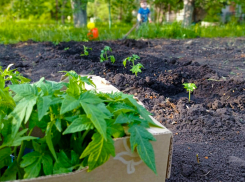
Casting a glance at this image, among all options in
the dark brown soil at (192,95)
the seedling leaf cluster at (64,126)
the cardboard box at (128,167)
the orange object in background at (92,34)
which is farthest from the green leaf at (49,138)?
the orange object in background at (92,34)

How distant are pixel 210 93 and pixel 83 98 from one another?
2544 millimetres

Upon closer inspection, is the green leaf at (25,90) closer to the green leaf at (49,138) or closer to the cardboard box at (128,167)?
the green leaf at (49,138)

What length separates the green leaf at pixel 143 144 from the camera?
97 centimetres

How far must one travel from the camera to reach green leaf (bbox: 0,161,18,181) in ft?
3.30

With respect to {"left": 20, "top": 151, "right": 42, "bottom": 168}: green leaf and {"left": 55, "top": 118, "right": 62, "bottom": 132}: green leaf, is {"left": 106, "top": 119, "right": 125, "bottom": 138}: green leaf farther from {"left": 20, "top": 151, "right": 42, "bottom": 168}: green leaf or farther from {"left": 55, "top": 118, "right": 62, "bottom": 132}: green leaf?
{"left": 20, "top": 151, "right": 42, "bottom": 168}: green leaf

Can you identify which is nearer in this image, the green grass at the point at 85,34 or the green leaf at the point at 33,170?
the green leaf at the point at 33,170

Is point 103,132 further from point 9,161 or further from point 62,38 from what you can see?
point 62,38

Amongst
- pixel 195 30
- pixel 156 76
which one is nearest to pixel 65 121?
pixel 156 76

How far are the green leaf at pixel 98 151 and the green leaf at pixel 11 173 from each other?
0.30 meters

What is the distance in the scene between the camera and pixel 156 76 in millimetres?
3803

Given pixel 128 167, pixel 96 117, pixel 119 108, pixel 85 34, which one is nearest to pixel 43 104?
pixel 96 117

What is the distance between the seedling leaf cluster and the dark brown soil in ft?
2.71

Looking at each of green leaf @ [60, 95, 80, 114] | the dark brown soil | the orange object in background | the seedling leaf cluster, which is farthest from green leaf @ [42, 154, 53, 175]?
the orange object in background

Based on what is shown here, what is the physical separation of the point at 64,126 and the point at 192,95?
2.45m
